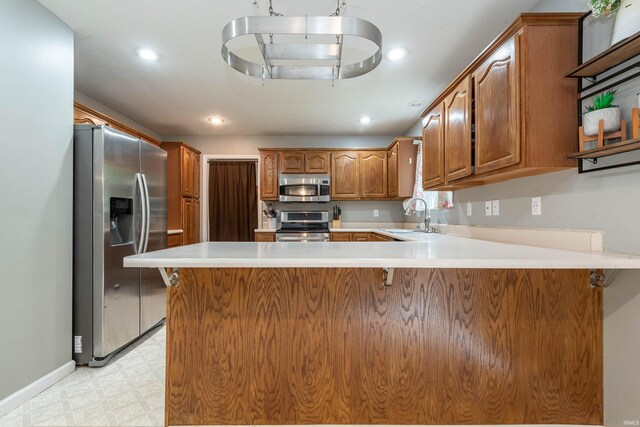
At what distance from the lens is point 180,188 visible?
4594 millimetres

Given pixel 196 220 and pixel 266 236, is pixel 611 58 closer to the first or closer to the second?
pixel 266 236

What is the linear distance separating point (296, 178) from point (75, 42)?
294cm

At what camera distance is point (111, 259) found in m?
2.47

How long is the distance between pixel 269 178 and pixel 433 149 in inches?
110

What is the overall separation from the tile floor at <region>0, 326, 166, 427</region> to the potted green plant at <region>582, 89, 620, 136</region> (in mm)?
2586

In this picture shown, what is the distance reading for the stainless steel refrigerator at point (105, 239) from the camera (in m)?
2.38

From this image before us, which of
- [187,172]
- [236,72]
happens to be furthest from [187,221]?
[236,72]

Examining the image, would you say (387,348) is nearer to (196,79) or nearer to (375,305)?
(375,305)

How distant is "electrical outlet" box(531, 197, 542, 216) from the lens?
1.93 metres

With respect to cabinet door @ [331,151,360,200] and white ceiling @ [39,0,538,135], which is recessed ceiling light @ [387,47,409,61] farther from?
cabinet door @ [331,151,360,200]

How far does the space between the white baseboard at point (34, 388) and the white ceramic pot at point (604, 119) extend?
3.32m

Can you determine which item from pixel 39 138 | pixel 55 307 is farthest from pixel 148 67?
pixel 55 307

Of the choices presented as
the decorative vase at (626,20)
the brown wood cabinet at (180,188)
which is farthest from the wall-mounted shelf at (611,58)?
the brown wood cabinet at (180,188)

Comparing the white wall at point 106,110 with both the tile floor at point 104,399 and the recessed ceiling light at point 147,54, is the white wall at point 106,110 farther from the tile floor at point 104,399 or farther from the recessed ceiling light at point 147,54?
the tile floor at point 104,399
